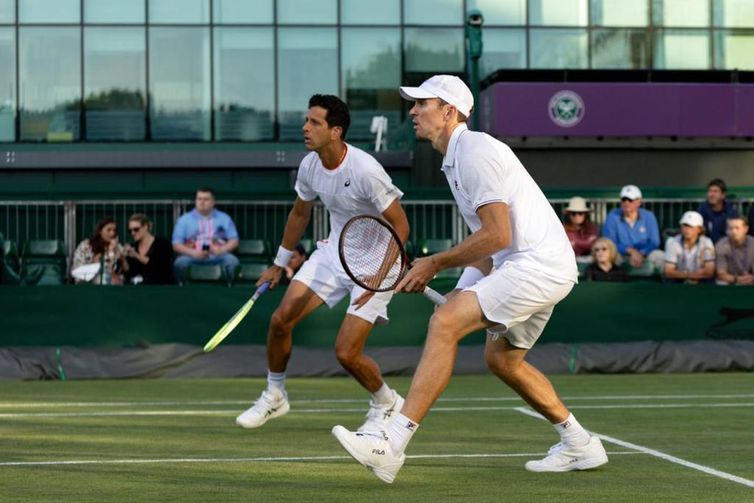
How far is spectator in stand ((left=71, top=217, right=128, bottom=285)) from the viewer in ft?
51.8

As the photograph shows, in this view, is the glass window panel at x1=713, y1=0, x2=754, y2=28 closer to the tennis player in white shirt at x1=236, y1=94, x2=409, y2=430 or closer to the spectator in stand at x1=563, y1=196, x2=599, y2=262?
the spectator in stand at x1=563, y1=196, x2=599, y2=262

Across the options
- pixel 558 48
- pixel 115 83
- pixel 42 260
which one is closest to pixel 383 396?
pixel 42 260

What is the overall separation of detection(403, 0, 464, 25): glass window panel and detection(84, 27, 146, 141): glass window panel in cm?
562

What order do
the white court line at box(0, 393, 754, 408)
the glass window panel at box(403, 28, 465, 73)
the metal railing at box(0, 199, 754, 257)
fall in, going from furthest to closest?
the glass window panel at box(403, 28, 465, 73) < the metal railing at box(0, 199, 754, 257) < the white court line at box(0, 393, 754, 408)

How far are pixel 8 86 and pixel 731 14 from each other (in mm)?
15384

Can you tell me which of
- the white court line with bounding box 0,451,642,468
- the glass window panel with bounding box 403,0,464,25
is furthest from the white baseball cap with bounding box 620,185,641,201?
the glass window panel with bounding box 403,0,464,25

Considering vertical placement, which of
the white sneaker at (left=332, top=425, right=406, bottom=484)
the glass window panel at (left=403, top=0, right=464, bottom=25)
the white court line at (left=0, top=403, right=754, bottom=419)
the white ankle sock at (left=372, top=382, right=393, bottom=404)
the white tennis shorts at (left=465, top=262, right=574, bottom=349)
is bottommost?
the white court line at (left=0, top=403, right=754, bottom=419)

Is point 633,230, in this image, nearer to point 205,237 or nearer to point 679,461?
point 205,237

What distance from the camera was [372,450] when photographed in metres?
6.44

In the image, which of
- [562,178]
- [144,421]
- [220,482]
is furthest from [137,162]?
[220,482]

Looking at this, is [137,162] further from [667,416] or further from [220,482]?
[220,482]

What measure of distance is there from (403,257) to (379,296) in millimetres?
2399

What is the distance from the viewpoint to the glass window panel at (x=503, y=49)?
104ft

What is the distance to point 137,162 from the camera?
3153 cm
